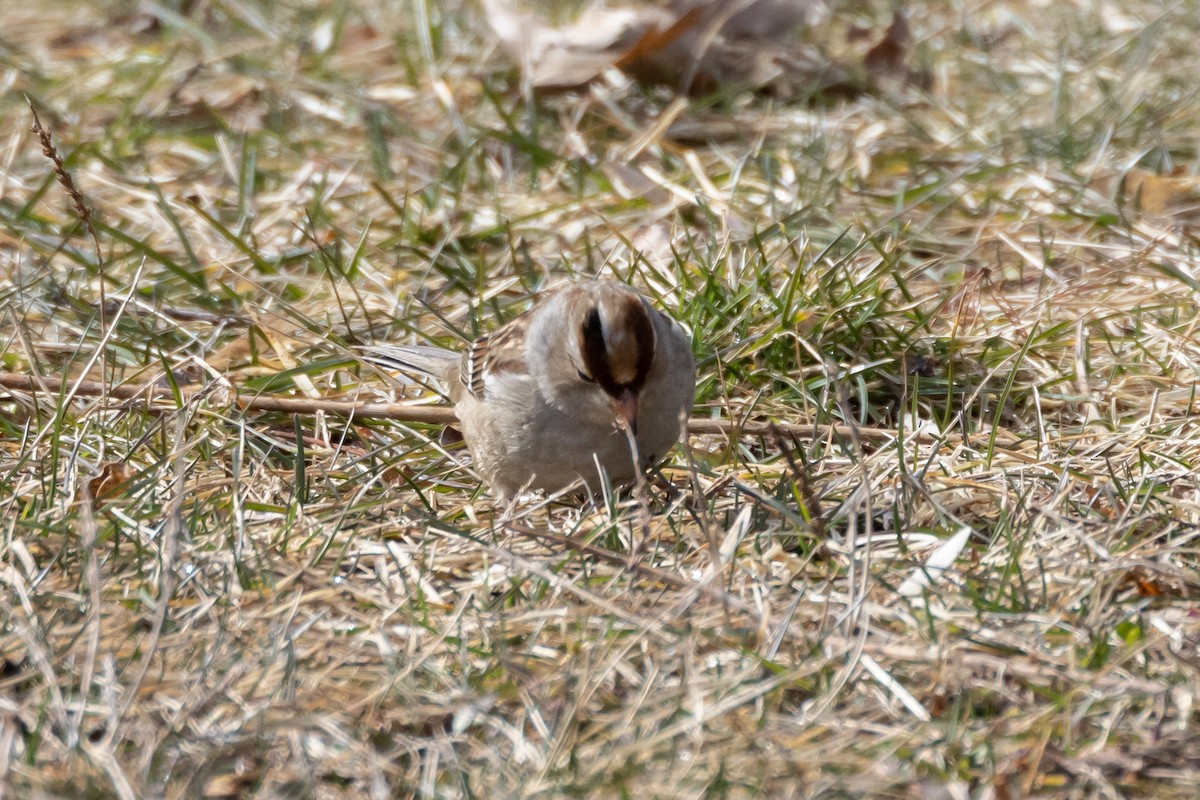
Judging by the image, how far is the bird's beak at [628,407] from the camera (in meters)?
3.64

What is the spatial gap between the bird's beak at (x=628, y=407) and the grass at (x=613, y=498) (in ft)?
0.84

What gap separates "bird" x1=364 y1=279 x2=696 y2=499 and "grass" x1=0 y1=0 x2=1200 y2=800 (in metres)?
0.19

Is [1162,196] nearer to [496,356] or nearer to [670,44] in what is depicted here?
[670,44]

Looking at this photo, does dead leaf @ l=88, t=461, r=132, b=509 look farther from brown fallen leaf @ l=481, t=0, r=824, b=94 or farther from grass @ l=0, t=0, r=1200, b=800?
brown fallen leaf @ l=481, t=0, r=824, b=94

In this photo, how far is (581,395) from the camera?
381cm

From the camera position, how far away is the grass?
272 cm

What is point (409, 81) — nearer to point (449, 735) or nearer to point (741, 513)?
point (741, 513)

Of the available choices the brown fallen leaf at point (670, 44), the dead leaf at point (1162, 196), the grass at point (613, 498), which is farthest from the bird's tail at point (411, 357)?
the dead leaf at point (1162, 196)

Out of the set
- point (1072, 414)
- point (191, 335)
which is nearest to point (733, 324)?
point (1072, 414)

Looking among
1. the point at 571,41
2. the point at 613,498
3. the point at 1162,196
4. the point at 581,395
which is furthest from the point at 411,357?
the point at 1162,196

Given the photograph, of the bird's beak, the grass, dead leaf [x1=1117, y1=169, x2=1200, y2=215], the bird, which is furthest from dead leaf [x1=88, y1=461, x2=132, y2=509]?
dead leaf [x1=1117, y1=169, x2=1200, y2=215]

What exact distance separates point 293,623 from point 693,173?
3.30 meters

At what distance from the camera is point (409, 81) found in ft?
23.1

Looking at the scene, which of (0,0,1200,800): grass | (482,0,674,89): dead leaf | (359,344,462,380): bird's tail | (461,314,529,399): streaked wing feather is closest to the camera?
(0,0,1200,800): grass
